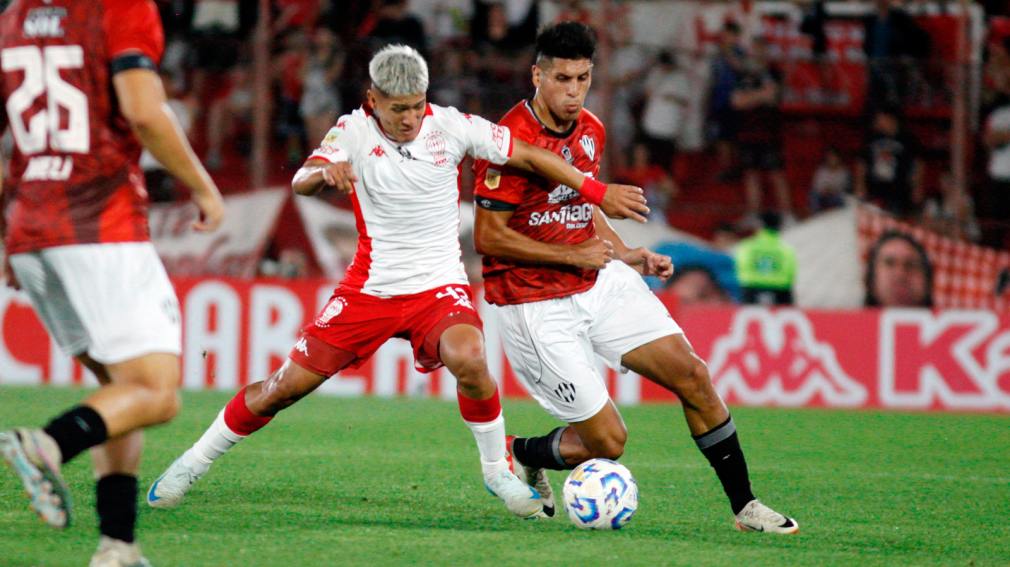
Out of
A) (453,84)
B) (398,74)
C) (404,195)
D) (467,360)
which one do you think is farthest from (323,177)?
(453,84)

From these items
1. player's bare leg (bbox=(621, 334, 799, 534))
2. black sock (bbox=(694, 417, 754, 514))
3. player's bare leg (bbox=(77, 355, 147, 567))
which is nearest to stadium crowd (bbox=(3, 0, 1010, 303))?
player's bare leg (bbox=(621, 334, 799, 534))

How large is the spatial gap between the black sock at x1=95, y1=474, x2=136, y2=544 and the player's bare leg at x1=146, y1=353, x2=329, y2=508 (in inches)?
74.6

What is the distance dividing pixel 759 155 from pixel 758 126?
30 centimetres

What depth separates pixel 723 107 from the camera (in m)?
14.7

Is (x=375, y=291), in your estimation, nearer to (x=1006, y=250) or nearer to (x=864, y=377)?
(x=864, y=377)

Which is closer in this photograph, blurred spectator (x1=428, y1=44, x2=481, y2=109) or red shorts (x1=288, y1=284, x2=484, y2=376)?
red shorts (x1=288, y1=284, x2=484, y2=376)

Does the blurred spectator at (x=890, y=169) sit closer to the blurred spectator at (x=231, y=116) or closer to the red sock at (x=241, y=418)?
the blurred spectator at (x=231, y=116)

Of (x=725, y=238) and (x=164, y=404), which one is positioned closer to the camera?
(x=164, y=404)

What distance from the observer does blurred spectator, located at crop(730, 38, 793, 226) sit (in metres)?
14.7

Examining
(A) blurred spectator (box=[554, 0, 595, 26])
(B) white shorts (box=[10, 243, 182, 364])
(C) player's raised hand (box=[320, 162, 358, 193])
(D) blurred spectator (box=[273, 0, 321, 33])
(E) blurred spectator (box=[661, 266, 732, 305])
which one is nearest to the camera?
(B) white shorts (box=[10, 243, 182, 364])

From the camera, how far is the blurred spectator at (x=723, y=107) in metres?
14.7

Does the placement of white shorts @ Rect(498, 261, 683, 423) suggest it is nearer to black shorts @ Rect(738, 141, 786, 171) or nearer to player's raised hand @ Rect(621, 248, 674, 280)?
player's raised hand @ Rect(621, 248, 674, 280)

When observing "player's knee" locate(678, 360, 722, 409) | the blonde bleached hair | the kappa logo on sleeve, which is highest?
the blonde bleached hair

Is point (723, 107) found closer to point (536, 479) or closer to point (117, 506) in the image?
point (536, 479)
